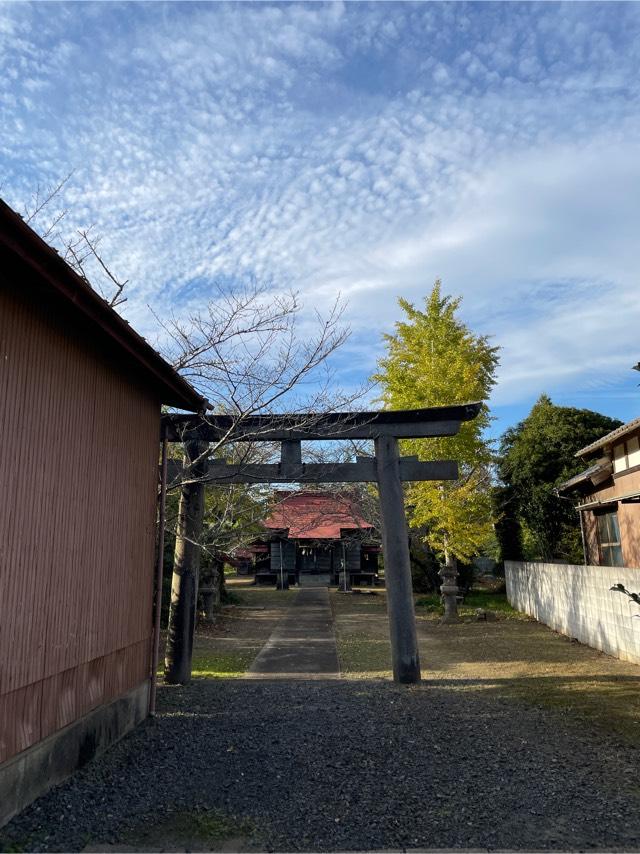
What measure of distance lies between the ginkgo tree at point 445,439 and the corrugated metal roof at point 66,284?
1077cm

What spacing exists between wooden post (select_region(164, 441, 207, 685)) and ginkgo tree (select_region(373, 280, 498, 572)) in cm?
846

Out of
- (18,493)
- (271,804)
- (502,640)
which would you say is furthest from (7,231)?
(502,640)

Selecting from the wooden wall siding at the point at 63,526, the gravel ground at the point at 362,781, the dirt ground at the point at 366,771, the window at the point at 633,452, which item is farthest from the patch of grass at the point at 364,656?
the window at the point at 633,452

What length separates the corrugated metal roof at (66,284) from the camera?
3.50 metres

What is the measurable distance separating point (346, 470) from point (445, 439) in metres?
7.70

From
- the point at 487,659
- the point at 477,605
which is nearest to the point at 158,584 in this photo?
the point at 487,659

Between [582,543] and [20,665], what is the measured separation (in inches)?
732

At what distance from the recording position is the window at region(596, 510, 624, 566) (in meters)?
15.6

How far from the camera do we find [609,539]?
53.4 ft

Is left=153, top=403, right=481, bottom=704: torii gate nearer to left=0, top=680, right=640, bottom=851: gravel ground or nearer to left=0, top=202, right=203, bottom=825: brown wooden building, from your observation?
left=0, top=680, right=640, bottom=851: gravel ground

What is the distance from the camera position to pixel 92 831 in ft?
12.3

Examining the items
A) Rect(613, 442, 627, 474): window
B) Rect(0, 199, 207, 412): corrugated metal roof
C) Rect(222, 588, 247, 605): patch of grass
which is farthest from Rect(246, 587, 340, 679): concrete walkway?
Rect(613, 442, 627, 474): window

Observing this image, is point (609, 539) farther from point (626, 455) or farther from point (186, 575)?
point (186, 575)

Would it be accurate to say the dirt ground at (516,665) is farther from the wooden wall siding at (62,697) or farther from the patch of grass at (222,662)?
the wooden wall siding at (62,697)
